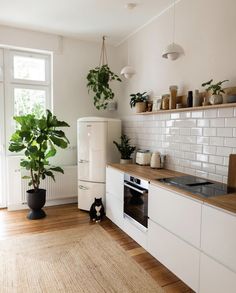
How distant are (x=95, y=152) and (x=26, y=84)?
64.1 inches

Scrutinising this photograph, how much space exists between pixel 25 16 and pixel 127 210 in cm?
286

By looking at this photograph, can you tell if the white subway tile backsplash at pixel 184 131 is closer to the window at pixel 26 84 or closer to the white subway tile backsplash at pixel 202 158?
the white subway tile backsplash at pixel 202 158

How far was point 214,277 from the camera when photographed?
1.62m

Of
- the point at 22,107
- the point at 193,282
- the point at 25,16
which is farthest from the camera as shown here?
the point at 22,107

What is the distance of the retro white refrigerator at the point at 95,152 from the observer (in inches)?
135

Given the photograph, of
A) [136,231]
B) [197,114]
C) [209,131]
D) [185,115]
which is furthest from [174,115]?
[136,231]

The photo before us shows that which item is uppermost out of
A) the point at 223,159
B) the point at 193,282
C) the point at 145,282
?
the point at 223,159

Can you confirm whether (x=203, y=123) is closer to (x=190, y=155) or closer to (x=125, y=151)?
(x=190, y=155)

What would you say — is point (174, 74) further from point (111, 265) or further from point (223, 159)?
point (111, 265)

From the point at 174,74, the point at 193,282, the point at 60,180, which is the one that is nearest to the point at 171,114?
the point at 174,74

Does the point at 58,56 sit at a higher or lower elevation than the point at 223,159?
higher

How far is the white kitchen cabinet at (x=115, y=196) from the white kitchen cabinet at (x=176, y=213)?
665mm

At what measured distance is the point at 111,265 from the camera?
7.50 feet

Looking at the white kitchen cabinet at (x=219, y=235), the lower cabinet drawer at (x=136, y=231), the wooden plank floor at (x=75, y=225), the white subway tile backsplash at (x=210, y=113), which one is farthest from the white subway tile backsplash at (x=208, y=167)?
the wooden plank floor at (x=75, y=225)
